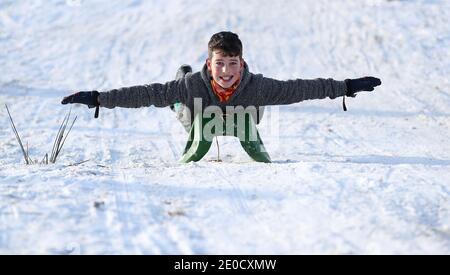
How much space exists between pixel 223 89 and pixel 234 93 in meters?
0.08

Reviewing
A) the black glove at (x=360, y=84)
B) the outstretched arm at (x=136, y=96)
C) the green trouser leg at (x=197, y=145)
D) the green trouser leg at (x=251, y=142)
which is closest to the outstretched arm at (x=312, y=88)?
the black glove at (x=360, y=84)

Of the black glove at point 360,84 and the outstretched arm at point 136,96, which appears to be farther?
the black glove at point 360,84

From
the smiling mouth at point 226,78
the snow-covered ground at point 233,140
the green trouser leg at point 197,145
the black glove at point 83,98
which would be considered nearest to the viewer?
the snow-covered ground at point 233,140

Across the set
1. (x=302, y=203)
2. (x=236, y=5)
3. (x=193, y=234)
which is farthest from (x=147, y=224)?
(x=236, y=5)

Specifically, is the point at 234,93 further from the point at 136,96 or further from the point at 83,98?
the point at 83,98

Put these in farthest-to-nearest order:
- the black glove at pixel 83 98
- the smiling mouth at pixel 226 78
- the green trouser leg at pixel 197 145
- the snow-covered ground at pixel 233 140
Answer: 1. the green trouser leg at pixel 197 145
2. the smiling mouth at pixel 226 78
3. the black glove at pixel 83 98
4. the snow-covered ground at pixel 233 140

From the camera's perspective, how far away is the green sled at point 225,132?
377 cm

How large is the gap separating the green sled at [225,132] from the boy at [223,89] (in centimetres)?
8

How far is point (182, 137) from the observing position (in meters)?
5.07

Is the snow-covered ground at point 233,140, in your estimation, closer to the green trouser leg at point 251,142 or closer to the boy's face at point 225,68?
the green trouser leg at point 251,142

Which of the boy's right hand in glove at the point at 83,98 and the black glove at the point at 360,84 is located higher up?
the black glove at the point at 360,84

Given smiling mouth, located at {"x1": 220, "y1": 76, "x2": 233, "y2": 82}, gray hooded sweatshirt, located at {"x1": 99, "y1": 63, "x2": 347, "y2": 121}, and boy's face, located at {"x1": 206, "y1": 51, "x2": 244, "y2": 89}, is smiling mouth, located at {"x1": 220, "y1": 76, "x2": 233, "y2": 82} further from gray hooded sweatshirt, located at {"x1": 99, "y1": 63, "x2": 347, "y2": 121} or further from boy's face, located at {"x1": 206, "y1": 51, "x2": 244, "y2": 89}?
gray hooded sweatshirt, located at {"x1": 99, "y1": 63, "x2": 347, "y2": 121}
